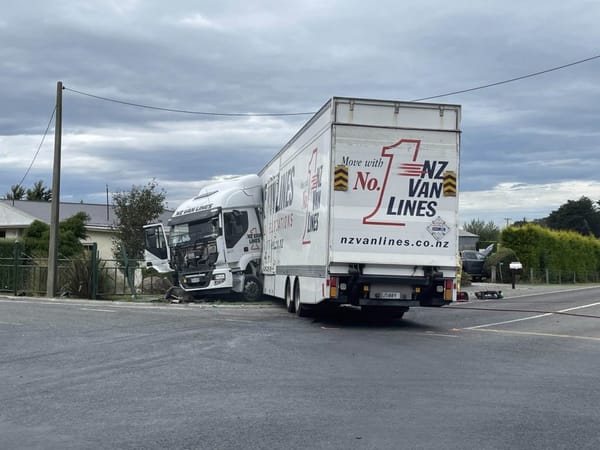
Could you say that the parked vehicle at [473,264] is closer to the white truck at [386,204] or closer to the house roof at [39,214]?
the house roof at [39,214]

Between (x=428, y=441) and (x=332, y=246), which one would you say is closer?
(x=428, y=441)

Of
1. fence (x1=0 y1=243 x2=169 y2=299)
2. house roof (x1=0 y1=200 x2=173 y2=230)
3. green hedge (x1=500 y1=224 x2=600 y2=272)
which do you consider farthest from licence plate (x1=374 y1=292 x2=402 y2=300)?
house roof (x1=0 y1=200 x2=173 y2=230)

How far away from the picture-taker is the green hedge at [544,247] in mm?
45469

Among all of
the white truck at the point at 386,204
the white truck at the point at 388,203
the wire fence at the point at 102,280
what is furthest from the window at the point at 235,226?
the white truck at the point at 388,203

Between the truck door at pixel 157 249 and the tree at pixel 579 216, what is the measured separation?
8367cm

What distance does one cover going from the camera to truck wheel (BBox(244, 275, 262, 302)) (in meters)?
24.6

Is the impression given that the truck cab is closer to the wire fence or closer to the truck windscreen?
the truck windscreen

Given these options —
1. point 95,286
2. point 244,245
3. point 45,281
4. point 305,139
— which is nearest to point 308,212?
point 305,139

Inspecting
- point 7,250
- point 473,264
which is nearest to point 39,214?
point 7,250

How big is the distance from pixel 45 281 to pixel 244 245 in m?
9.39

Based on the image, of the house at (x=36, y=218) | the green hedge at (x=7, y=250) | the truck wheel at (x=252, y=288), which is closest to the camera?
the truck wheel at (x=252, y=288)

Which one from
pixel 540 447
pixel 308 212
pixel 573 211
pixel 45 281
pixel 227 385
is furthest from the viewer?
pixel 573 211

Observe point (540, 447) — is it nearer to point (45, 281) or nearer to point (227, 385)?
point (227, 385)

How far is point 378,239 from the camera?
15.7m
